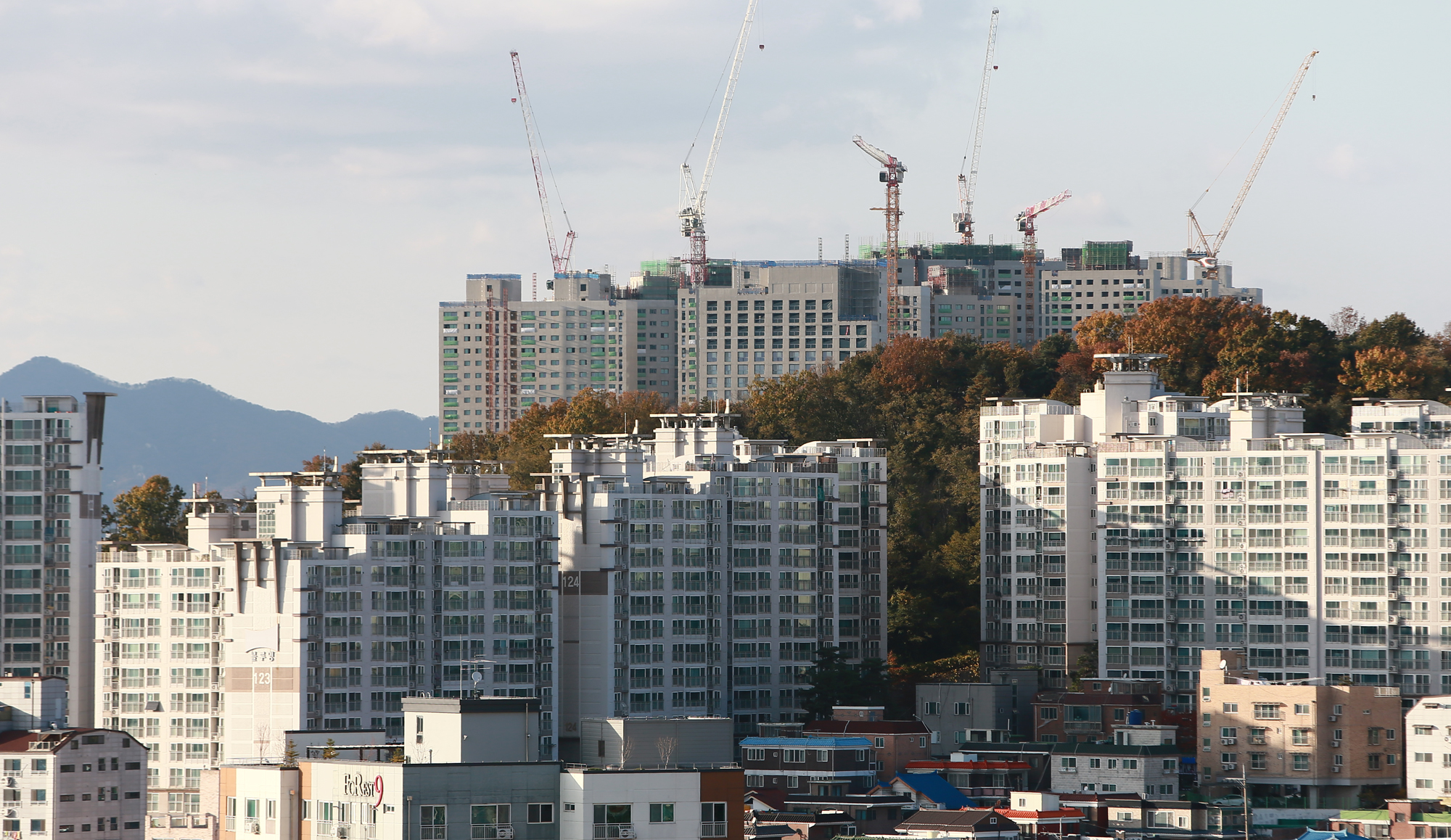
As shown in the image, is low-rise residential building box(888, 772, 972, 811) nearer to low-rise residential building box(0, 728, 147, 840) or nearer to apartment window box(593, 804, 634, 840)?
low-rise residential building box(0, 728, 147, 840)

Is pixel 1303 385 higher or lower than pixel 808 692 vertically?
higher

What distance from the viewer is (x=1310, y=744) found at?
483 ft

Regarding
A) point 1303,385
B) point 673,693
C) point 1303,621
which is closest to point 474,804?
point 673,693

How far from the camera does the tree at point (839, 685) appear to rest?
529 feet

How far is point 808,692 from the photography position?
541 ft

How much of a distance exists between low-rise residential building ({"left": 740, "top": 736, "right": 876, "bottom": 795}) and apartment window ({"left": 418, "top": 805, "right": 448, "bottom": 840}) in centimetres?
5793

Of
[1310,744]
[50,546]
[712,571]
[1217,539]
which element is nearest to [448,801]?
[1310,744]

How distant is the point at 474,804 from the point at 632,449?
89306 millimetres

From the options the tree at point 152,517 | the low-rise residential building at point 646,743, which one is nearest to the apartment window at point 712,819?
the low-rise residential building at point 646,743

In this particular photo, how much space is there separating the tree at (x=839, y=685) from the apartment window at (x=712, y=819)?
2665 inches

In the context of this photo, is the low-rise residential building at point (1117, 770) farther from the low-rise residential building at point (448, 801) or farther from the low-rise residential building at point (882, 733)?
the low-rise residential building at point (448, 801)

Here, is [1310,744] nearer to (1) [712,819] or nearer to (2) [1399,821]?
(2) [1399,821]

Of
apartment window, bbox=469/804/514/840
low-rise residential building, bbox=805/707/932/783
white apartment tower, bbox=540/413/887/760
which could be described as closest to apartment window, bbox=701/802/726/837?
apartment window, bbox=469/804/514/840

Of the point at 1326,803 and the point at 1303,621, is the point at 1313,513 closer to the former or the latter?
the point at 1303,621
